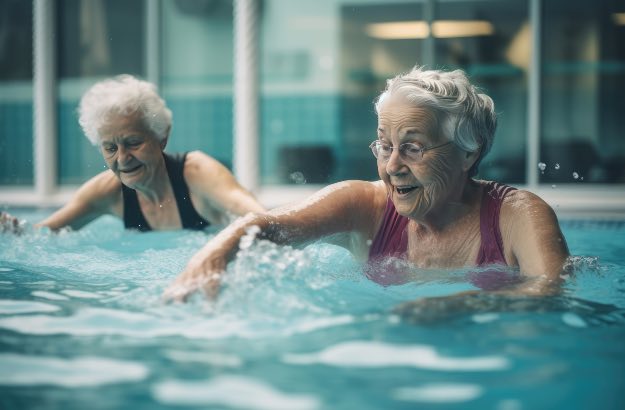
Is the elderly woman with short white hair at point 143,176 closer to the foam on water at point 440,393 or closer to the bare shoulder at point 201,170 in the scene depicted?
the bare shoulder at point 201,170

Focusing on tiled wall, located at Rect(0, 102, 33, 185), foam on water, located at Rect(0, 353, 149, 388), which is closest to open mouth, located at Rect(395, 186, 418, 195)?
foam on water, located at Rect(0, 353, 149, 388)

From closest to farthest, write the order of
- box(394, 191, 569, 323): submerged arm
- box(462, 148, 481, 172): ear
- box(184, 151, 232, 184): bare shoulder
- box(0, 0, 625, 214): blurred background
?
box(394, 191, 569, 323): submerged arm
box(462, 148, 481, 172): ear
box(184, 151, 232, 184): bare shoulder
box(0, 0, 625, 214): blurred background

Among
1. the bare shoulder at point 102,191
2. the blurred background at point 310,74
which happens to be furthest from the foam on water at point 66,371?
the blurred background at point 310,74

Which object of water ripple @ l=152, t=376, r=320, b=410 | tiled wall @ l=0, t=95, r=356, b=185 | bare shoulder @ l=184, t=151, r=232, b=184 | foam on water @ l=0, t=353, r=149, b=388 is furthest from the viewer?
tiled wall @ l=0, t=95, r=356, b=185

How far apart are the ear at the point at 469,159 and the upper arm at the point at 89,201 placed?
2.29 metres

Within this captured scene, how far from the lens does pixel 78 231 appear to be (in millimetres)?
4301

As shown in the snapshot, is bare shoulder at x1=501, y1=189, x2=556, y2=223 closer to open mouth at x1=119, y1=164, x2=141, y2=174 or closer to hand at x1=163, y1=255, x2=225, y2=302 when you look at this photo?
hand at x1=163, y1=255, x2=225, y2=302

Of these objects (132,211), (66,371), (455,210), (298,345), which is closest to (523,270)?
(455,210)

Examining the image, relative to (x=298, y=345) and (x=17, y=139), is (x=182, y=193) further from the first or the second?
(x=17, y=139)

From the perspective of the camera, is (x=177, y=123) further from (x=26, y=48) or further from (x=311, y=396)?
(x=311, y=396)

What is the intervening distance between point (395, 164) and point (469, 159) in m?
0.30

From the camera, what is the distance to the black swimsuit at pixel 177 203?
13.2 feet

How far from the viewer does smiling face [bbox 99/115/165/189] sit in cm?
376

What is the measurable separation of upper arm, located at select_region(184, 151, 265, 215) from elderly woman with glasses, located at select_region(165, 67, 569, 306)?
1.28 m
